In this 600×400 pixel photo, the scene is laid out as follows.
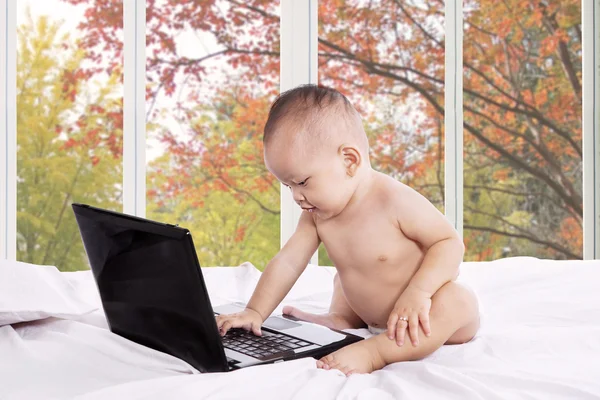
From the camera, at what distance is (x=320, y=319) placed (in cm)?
127

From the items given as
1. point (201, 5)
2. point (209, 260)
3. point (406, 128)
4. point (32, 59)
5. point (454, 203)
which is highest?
point (201, 5)

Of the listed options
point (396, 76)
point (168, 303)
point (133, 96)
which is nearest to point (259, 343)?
point (168, 303)

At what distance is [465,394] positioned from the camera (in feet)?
2.53

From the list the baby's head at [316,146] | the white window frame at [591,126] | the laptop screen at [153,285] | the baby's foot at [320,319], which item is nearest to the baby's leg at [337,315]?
the baby's foot at [320,319]

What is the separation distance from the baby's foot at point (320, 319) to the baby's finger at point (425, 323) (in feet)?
0.91

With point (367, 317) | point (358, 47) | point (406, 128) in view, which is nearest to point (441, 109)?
point (406, 128)

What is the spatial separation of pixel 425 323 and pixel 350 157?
31cm

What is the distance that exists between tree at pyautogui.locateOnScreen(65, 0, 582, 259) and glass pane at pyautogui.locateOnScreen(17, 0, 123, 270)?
0.15m

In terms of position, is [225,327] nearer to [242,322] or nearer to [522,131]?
[242,322]

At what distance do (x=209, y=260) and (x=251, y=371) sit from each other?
361cm

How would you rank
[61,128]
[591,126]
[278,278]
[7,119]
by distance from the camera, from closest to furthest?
[278,278] < [7,119] < [591,126] < [61,128]

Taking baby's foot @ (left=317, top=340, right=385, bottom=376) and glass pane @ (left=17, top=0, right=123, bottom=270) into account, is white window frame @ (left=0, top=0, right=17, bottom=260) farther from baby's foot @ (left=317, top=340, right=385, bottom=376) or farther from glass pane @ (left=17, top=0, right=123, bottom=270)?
baby's foot @ (left=317, top=340, right=385, bottom=376)

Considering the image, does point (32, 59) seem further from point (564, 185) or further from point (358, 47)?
point (564, 185)

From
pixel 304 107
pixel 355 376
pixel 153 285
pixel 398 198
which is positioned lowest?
pixel 355 376
